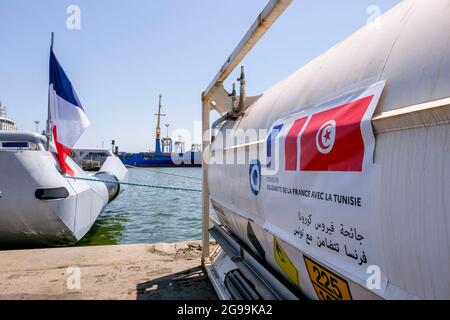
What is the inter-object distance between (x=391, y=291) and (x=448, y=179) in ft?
1.79

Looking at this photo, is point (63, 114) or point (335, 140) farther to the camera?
point (63, 114)

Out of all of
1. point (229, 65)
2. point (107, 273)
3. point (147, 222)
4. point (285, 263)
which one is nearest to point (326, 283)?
point (285, 263)

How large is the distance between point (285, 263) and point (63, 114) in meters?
7.40

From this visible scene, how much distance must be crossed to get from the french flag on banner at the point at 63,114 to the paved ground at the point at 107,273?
2766 millimetres

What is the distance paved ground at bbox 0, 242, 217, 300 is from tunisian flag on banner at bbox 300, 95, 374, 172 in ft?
9.52

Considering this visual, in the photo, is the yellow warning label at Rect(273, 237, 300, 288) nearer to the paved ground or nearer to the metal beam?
the metal beam

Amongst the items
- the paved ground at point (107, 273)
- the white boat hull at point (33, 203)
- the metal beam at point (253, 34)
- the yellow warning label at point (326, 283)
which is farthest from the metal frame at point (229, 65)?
the white boat hull at point (33, 203)

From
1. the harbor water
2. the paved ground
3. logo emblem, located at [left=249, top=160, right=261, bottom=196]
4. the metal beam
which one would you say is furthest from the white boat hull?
logo emblem, located at [left=249, top=160, right=261, bottom=196]

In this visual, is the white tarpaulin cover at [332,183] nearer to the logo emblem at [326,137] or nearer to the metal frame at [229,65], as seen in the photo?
the logo emblem at [326,137]

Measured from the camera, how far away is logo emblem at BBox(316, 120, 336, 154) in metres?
1.75

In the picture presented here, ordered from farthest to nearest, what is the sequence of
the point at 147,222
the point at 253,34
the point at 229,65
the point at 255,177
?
the point at 147,222 < the point at 229,65 < the point at 253,34 < the point at 255,177

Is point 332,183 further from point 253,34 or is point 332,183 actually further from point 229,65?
point 229,65

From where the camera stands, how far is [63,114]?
27.6ft
